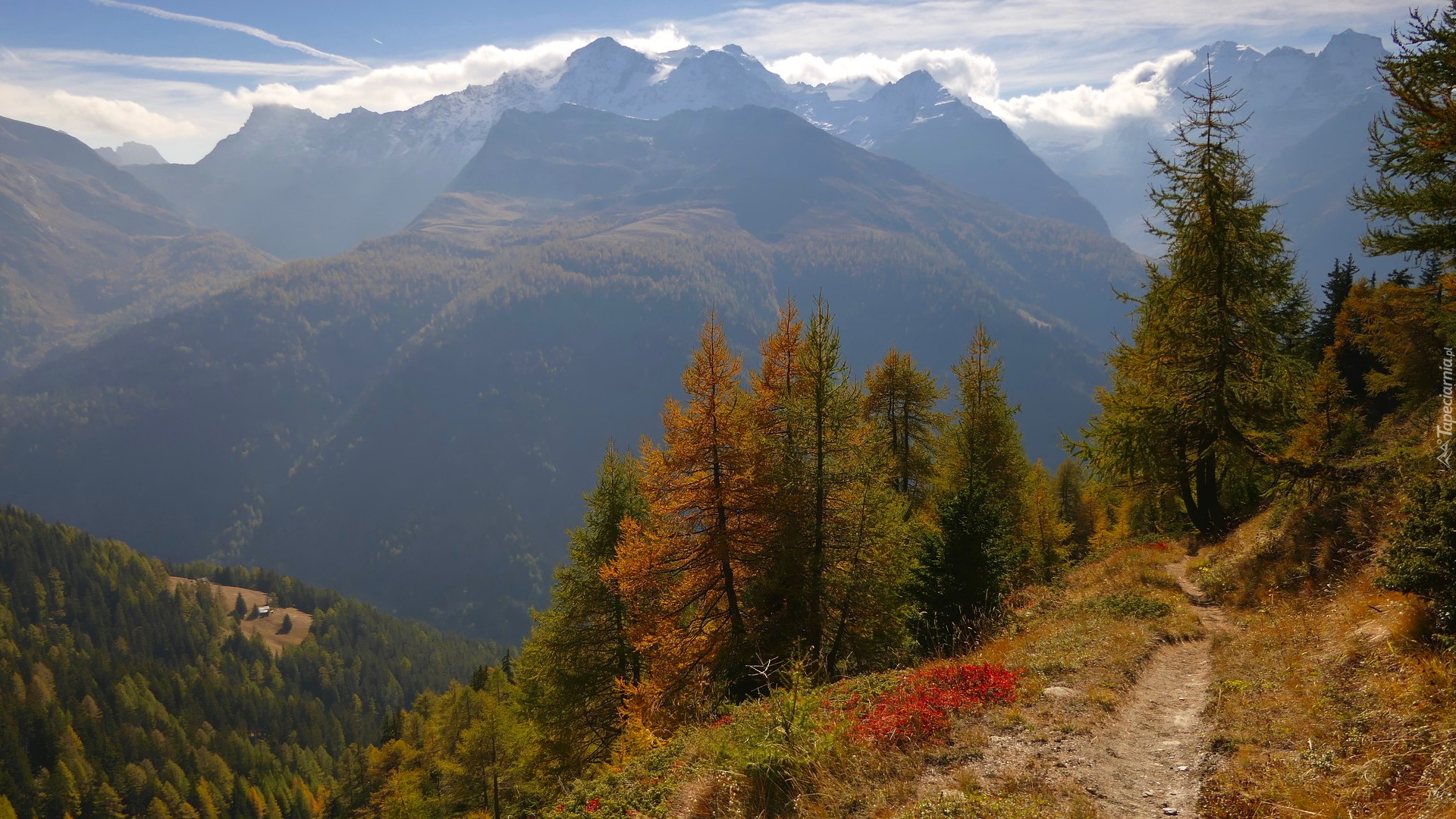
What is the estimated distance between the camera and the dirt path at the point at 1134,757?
24.5ft

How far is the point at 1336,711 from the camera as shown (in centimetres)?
779

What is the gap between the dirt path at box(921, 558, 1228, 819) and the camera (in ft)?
24.5

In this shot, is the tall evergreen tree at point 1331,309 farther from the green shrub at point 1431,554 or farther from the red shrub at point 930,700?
the red shrub at point 930,700

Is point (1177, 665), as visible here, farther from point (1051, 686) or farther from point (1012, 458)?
point (1012, 458)

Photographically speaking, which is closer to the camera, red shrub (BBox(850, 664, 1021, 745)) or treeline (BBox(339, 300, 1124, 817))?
red shrub (BBox(850, 664, 1021, 745))

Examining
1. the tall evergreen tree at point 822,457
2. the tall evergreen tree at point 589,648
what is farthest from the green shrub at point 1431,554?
the tall evergreen tree at point 589,648

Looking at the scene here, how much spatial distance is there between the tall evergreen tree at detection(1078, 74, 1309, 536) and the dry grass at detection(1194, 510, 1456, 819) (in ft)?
22.8

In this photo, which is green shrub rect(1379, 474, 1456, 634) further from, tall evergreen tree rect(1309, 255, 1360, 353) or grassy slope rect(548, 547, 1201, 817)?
tall evergreen tree rect(1309, 255, 1360, 353)

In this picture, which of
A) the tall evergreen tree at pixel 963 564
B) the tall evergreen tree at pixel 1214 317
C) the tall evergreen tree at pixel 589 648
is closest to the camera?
the tall evergreen tree at pixel 963 564

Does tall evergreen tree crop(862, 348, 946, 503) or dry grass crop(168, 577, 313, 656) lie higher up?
tall evergreen tree crop(862, 348, 946, 503)

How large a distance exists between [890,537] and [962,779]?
1194 cm

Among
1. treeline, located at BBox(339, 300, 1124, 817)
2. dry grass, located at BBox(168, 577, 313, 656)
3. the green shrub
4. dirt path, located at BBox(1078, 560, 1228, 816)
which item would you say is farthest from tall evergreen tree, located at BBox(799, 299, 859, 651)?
dry grass, located at BBox(168, 577, 313, 656)

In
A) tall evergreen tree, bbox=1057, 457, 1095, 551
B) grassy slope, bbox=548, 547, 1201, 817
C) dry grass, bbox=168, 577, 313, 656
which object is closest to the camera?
grassy slope, bbox=548, 547, 1201, 817

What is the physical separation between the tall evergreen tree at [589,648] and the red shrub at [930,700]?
1459 cm
